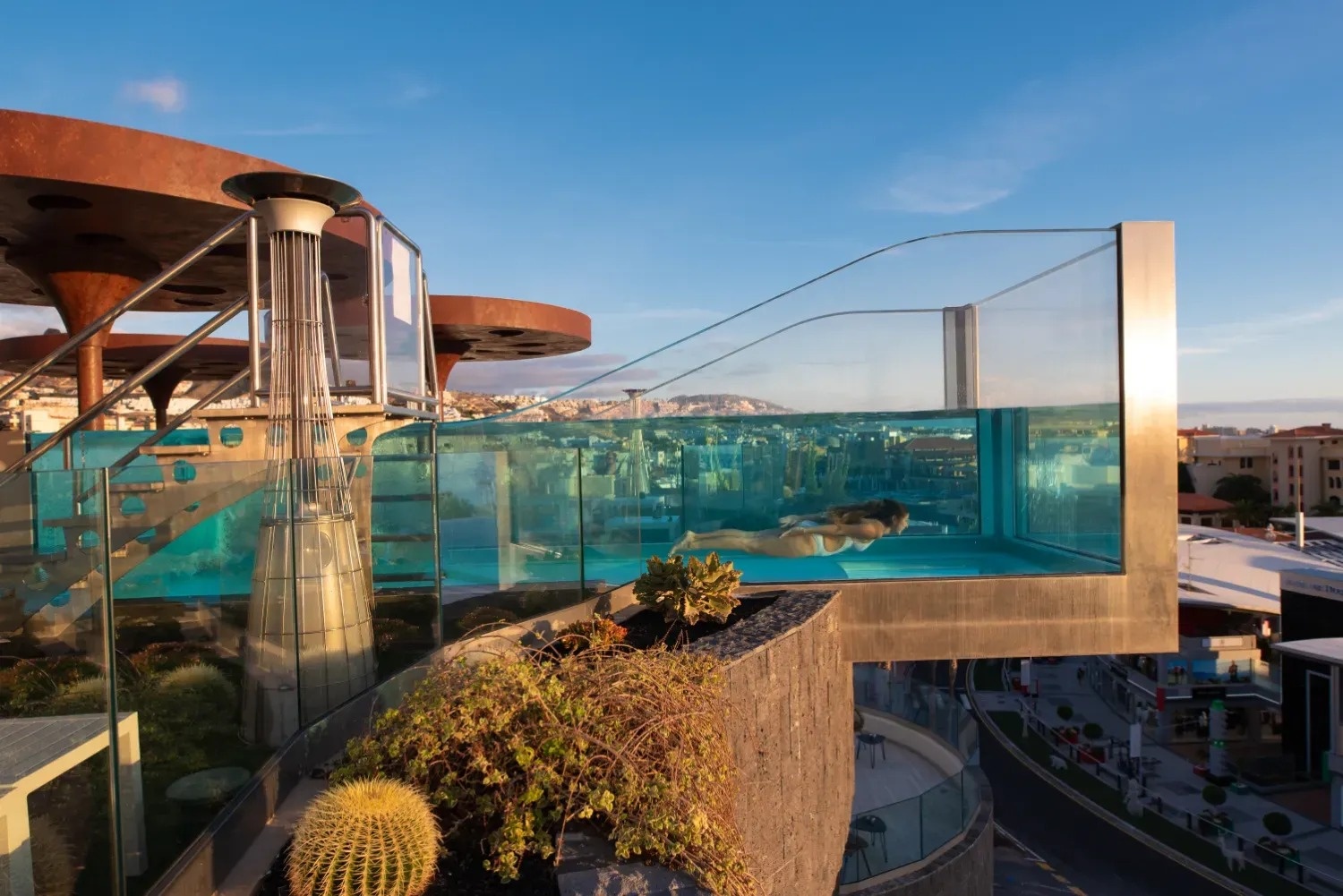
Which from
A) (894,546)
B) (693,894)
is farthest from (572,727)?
(894,546)

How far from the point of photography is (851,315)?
8.55 meters

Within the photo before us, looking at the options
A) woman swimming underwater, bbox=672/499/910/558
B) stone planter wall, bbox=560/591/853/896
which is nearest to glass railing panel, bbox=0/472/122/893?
stone planter wall, bbox=560/591/853/896

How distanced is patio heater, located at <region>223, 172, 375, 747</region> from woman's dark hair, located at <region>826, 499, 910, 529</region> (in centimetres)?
501

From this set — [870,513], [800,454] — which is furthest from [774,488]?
[870,513]

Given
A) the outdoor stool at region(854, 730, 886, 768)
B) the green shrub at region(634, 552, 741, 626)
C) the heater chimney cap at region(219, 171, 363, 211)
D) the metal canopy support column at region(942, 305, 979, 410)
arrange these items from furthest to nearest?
the outdoor stool at region(854, 730, 886, 768)
the metal canopy support column at region(942, 305, 979, 410)
the green shrub at region(634, 552, 741, 626)
the heater chimney cap at region(219, 171, 363, 211)

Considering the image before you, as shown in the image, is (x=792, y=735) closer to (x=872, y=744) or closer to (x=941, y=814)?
(x=941, y=814)

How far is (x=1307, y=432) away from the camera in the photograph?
6369 centimetres

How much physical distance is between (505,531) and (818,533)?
10.7 feet

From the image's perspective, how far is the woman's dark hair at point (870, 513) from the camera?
877 centimetres

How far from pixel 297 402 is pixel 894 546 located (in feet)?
19.3

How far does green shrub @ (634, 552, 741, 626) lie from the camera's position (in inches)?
274

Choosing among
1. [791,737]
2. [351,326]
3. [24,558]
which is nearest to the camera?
[24,558]

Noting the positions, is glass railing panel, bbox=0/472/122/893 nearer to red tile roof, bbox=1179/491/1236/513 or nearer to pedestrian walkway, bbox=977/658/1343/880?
pedestrian walkway, bbox=977/658/1343/880

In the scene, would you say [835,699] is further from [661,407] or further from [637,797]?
[637,797]
